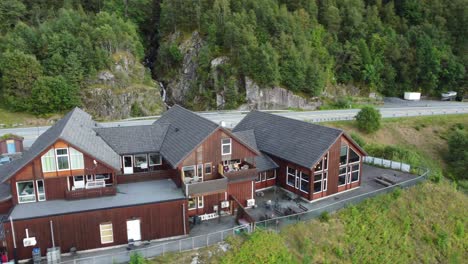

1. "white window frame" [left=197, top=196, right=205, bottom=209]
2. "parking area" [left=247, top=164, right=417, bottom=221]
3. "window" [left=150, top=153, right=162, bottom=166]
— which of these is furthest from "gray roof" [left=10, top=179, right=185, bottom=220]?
"parking area" [left=247, top=164, right=417, bottom=221]

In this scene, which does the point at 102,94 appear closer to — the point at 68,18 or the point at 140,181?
the point at 68,18

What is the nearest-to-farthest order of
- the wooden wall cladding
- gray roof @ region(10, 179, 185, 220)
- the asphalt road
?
1. gray roof @ region(10, 179, 185, 220)
2. the wooden wall cladding
3. the asphalt road

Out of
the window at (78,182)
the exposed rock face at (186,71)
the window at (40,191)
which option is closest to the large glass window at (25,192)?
the window at (40,191)

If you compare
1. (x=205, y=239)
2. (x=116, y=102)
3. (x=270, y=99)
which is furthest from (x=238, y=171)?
(x=270, y=99)

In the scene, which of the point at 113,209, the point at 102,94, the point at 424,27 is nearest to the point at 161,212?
the point at 113,209

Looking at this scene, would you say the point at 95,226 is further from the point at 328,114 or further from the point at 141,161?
the point at 328,114

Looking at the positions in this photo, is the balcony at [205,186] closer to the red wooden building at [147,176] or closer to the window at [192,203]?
the red wooden building at [147,176]

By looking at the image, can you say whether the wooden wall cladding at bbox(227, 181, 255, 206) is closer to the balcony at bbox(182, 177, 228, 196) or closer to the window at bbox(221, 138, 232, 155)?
the balcony at bbox(182, 177, 228, 196)
